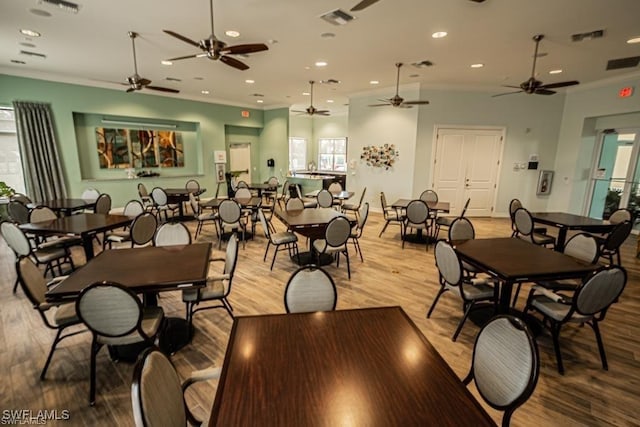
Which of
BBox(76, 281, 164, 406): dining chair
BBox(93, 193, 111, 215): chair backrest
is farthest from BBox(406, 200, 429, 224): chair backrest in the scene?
BBox(93, 193, 111, 215): chair backrest

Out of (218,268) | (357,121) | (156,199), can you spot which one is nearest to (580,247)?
(218,268)

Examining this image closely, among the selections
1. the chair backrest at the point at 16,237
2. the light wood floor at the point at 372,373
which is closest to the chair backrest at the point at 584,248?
the light wood floor at the point at 372,373

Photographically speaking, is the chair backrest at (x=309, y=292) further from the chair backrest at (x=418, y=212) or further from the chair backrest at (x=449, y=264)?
the chair backrest at (x=418, y=212)

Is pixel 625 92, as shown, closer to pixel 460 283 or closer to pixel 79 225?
pixel 460 283

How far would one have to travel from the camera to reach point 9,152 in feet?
22.7

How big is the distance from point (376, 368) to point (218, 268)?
3.76 meters

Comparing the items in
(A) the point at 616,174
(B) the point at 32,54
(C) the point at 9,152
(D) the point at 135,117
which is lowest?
(A) the point at 616,174

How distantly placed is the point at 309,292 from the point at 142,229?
309cm

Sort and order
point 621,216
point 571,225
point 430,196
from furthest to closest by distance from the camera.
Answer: point 430,196, point 621,216, point 571,225

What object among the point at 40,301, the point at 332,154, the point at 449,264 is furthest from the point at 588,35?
the point at 332,154

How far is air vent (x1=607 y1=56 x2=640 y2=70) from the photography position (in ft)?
17.1

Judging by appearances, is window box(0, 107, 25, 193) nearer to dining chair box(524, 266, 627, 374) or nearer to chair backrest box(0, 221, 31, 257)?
chair backrest box(0, 221, 31, 257)

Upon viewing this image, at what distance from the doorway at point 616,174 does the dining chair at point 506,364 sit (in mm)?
7433

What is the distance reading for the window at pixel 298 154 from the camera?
14.5 metres
